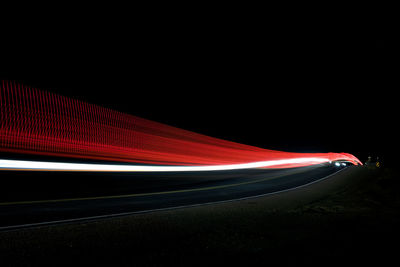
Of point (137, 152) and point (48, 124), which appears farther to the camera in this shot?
point (137, 152)

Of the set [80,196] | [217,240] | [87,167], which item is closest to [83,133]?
[87,167]

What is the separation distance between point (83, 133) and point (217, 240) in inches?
332

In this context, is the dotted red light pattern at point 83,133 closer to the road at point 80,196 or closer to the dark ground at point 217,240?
the road at point 80,196

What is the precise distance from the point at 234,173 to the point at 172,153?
820 centimetres

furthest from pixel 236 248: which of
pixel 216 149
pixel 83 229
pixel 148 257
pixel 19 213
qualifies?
pixel 216 149

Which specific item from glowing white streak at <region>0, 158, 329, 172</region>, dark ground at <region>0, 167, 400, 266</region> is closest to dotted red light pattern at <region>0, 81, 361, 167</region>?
glowing white streak at <region>0, 158, 329, 172</region>

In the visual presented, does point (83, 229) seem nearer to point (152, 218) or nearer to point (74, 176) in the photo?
point (152, 218)

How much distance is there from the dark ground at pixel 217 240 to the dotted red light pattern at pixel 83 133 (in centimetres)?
499

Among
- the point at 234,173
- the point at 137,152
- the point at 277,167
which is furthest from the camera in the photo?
the point at 277,167

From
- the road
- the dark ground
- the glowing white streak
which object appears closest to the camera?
the dark ground

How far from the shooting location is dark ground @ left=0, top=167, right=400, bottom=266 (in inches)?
169

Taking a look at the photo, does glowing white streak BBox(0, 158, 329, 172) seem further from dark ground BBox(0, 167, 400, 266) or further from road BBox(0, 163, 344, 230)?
dark ground BBox(0, 167, 400, 266)

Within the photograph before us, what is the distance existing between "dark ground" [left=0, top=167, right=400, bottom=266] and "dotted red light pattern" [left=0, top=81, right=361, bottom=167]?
4.99 meters

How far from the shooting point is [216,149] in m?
20.3
